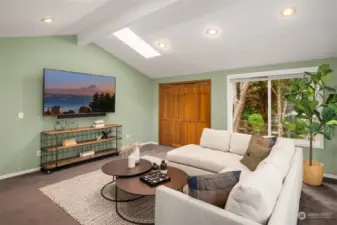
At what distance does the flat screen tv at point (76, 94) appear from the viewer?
12.5 ft

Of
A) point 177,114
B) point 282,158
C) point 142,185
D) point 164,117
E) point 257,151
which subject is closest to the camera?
point 282,158

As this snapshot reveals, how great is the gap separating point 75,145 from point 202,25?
337cm

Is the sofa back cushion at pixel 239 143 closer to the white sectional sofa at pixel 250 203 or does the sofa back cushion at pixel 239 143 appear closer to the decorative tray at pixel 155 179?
the white sectional sofa at pixel 250 203

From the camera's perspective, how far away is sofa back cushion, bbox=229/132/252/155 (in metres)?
3.27

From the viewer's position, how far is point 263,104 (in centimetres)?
434

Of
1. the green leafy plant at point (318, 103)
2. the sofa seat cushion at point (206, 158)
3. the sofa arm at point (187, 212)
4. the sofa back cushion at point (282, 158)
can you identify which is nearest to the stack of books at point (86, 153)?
the sofa seat cushion at point (206, 158)

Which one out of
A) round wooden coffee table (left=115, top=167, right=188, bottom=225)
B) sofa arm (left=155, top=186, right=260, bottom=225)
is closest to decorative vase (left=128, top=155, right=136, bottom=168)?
round wooden coffee table (left=115, top=167, right=188, bottom=225)

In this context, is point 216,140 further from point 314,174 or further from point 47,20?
point 47,20

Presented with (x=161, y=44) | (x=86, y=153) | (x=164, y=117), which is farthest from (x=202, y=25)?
(x=86, y=153)

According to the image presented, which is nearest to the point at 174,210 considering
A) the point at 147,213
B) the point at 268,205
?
the point at 268,205

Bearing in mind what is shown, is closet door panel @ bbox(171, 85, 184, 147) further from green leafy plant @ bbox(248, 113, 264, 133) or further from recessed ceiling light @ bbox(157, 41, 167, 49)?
green leafy plant @ bbox(248, 113, 264, 133)

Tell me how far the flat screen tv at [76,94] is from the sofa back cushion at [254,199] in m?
3.84

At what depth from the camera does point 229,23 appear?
308 centimetres

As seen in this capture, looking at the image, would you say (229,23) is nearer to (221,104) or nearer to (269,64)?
(269,64)
